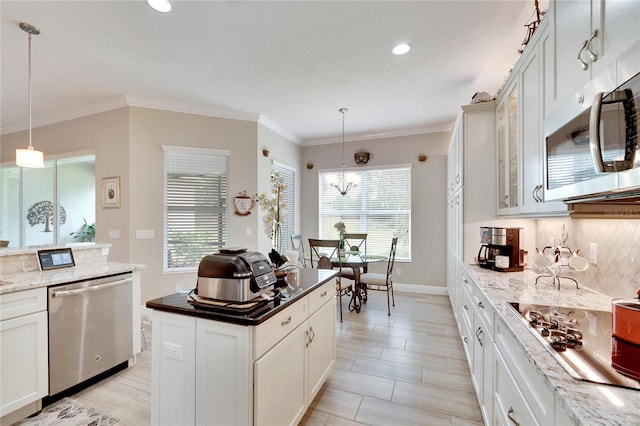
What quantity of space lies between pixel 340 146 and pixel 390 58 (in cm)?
276

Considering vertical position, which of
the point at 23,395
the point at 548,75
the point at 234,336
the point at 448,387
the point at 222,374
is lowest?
the point at 448,387

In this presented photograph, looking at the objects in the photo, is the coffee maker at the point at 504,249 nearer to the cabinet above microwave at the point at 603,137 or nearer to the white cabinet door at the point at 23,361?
the cabinet above microwave at the point at 603,137

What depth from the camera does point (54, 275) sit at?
210 centimetres

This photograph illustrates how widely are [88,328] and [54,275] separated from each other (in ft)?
1.63

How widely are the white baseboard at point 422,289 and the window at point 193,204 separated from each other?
322cm

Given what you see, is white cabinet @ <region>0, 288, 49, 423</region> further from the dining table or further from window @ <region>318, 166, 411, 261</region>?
window @ <region>318, 166, 411, 261</region>

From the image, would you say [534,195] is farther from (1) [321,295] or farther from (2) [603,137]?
(1) [321,295]

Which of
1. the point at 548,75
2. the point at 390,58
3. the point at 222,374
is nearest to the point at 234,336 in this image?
the point at 222,374

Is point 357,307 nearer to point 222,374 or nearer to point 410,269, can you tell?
point 410,269

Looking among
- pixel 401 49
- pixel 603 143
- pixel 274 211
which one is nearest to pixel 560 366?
pixel 603 143

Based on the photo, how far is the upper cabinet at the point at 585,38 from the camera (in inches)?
35.2

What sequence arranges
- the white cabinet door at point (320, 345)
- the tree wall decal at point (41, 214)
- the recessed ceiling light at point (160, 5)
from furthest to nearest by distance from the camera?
1. the tree wall decal at point (41, 214)
2. the recessed ceiling light at point (160, 5)
3. the white cabinet door at point (320, 345)

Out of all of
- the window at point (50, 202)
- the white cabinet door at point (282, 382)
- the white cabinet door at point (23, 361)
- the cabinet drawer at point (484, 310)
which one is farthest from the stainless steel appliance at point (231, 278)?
the window at point (50, 202)

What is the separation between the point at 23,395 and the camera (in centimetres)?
180
